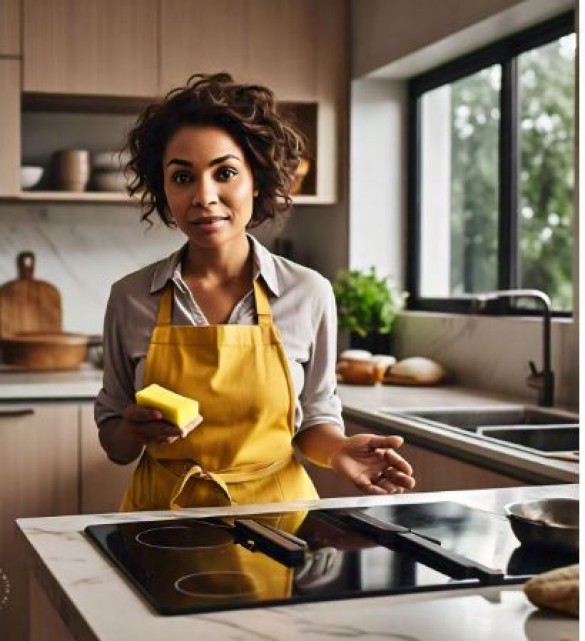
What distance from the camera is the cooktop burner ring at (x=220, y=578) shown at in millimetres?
1131

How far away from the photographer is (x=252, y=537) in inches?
53.4

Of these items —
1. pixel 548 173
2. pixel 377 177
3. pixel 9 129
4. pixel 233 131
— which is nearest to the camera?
pixel 233 131

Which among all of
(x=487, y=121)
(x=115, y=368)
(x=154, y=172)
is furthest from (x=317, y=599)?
(x=487, y=121)

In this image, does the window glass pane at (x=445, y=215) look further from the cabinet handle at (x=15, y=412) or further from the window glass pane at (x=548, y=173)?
the window glass pane at (x=548, y=173)

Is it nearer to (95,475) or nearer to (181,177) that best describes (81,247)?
(95,475)

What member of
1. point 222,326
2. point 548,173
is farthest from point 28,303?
point 548,173

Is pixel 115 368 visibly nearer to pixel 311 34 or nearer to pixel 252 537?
pixel 252 537

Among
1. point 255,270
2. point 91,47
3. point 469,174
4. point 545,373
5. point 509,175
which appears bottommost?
point 545,373

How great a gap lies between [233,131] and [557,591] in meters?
1.16

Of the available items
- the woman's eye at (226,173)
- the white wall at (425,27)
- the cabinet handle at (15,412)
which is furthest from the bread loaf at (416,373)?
the woman's eye at (226,173)

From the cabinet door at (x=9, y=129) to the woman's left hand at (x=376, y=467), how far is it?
2443 millimetres

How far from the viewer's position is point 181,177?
1982 millimetres

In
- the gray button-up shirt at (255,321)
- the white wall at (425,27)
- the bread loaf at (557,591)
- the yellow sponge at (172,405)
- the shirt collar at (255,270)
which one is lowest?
the bread loaf at (557,591)

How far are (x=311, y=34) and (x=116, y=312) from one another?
242 cm
